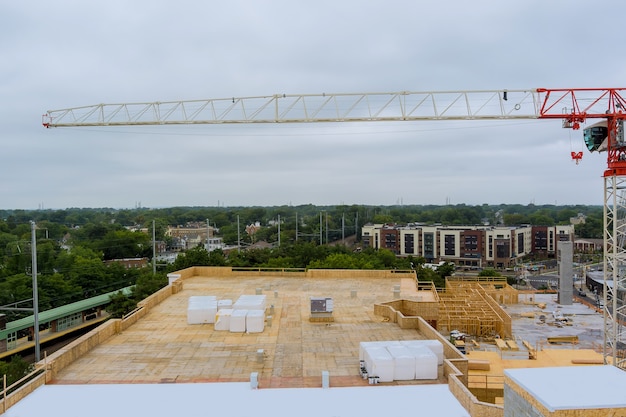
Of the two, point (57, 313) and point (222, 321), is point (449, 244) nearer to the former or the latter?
point (57, 313)

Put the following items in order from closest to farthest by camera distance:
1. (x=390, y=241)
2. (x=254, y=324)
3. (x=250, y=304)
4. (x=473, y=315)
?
1. (x=254, y=324)
2. (x=250, y=304)
3. (x=473, y=315)
4. (x=390, y=241)

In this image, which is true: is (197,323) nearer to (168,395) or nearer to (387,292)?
(168,395)

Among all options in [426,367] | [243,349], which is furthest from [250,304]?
[426,367]

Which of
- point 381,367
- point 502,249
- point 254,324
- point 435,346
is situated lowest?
point 502,249

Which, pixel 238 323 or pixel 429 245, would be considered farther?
pixel 429 245

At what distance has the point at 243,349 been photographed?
68.6 feet

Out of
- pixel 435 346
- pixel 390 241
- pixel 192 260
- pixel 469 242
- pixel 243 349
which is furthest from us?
pixel 390 241

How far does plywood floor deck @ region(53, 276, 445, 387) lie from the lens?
57.4 feet

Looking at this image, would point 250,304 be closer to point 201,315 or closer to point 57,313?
point 201,315

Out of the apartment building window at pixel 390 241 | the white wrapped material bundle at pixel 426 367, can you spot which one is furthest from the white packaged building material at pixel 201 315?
the apartment building window at pixel 390 241

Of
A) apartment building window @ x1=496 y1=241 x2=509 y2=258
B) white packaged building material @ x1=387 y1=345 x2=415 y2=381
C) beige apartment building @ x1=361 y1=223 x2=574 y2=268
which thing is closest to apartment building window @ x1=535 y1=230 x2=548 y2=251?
beige apartment building @ x1=361 y1=223 x2=574 y2=268

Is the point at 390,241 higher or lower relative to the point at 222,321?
lower

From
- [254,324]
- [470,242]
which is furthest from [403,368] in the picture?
[470,242]

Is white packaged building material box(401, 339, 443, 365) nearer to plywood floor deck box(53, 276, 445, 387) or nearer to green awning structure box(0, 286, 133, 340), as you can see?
plywood floor deck box(53, 276, 445, 387)
